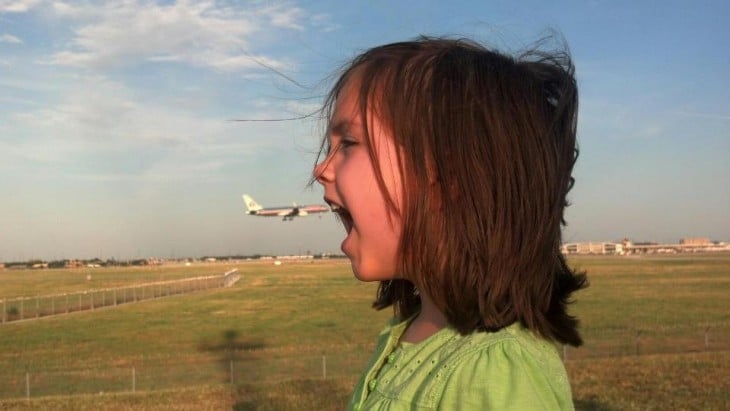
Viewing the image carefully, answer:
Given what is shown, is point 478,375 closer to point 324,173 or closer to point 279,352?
point 324,173

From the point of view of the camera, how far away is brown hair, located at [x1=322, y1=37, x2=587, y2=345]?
1.25m

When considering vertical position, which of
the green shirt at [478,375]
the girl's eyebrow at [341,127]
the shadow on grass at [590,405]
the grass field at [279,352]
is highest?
the girl's eyebrow at [341,127]

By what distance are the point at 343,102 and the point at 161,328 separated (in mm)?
35187

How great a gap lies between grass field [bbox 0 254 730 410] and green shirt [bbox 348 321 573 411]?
9.13 metres

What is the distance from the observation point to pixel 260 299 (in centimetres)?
5397

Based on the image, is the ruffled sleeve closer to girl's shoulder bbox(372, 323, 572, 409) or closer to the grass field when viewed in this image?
girl's shoulder bbox(372, 323, 572, 409)

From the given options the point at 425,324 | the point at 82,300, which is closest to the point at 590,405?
the point at 425,324

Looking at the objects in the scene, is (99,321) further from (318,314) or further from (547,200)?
(547,200)

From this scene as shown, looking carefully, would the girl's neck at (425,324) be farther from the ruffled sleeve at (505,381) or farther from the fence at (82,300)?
the fence at (82,300)

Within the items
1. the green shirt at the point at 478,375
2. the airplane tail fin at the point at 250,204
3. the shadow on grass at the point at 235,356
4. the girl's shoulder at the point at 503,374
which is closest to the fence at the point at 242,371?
the shadow on grass at the point at 235,356

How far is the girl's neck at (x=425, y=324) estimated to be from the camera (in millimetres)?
1487

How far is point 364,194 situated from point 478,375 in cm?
38

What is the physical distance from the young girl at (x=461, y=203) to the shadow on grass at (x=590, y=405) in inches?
350

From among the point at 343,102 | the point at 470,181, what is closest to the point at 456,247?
the point at 470,181
